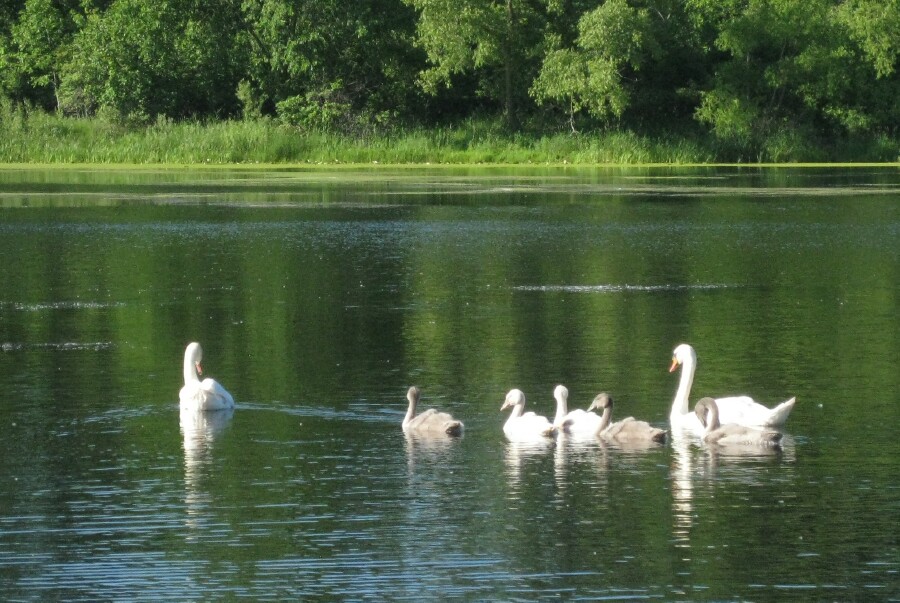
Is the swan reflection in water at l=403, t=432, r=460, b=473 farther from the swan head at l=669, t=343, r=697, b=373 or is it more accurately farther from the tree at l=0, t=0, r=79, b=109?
the tree at l=0, t=0, r=79, b=109

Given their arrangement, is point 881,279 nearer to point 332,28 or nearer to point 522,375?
point 522,375

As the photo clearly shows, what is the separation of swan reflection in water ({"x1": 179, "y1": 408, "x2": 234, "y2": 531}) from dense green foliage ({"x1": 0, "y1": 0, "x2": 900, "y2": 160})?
Result: 138 feet

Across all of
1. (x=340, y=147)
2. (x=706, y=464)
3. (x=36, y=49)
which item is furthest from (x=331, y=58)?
(x=706, y=464)

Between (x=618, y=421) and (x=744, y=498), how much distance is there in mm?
2230

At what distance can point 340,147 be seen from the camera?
5666cm

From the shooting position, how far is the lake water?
8.97 m

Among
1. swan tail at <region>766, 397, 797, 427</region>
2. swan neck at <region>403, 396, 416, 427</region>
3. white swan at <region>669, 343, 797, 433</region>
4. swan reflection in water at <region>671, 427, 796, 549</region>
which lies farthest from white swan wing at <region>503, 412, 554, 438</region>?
swan tail at <region>766, 397, 797, 427</region>

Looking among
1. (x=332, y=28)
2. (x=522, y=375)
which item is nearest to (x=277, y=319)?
(x=522, y=375)

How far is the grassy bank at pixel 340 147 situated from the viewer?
5591 cm

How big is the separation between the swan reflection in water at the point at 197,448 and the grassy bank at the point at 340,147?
142 feet

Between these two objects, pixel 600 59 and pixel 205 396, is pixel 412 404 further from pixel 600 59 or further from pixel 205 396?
pixel 600 59

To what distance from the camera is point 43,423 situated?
1274 centimetres

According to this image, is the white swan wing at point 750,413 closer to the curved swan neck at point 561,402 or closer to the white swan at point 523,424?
the curved swan neck at point 561,402

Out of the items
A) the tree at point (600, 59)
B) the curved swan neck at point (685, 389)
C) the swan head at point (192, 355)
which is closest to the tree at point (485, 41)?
the tree at point (600, 59)
